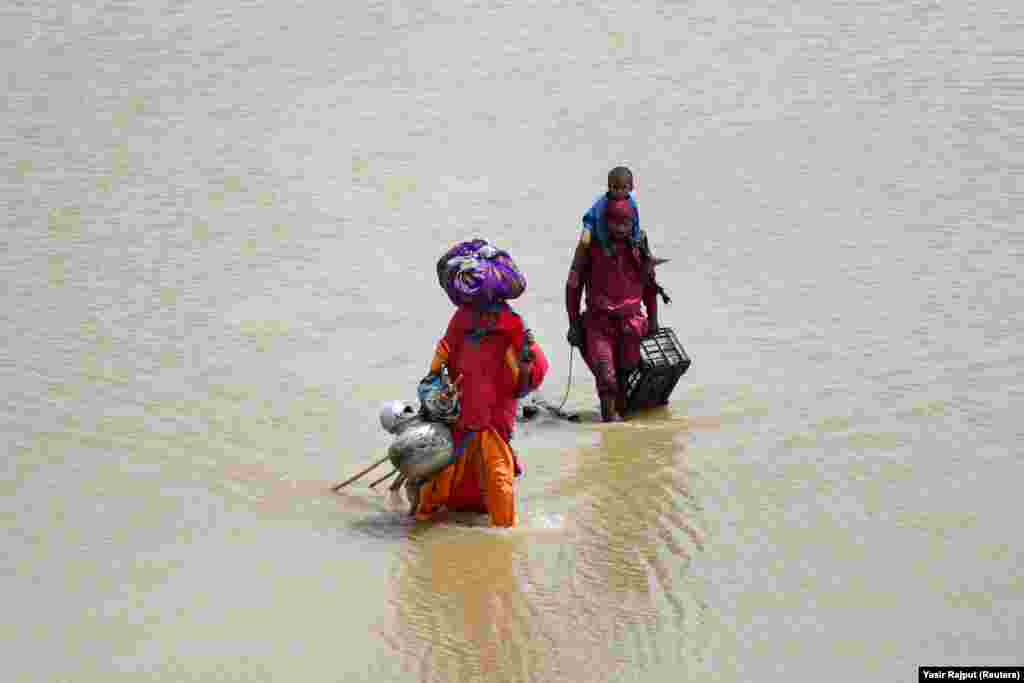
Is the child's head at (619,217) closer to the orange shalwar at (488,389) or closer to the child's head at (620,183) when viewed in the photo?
the child's head at (620,183)

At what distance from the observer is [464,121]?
18.4 metres

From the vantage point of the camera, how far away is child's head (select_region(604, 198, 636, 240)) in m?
11.3

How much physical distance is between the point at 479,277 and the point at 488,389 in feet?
2.08

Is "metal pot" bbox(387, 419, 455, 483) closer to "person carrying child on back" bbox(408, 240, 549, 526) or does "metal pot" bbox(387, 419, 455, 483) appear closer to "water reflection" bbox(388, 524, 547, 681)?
"person carrying child on back" bbox(408, 240, 549, 526)

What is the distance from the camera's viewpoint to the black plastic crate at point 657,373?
38.9 ft

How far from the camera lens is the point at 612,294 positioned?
11.7m

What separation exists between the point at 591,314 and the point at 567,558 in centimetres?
275

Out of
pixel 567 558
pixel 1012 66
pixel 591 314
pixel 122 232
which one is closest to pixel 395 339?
pixel 591 314

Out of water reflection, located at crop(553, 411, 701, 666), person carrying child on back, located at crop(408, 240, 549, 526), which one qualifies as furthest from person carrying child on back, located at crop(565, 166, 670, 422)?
person carrying child on back, located at crop(408, 240, 549, 526)

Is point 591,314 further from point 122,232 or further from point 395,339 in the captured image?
point 122,232

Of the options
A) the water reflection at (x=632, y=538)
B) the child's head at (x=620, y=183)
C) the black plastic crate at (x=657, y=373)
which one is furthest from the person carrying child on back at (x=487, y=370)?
the black plastic crate at (x=657, y=373)

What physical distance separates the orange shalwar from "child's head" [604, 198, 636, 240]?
73.7 inches

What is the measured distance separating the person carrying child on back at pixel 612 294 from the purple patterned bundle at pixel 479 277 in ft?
6.20
